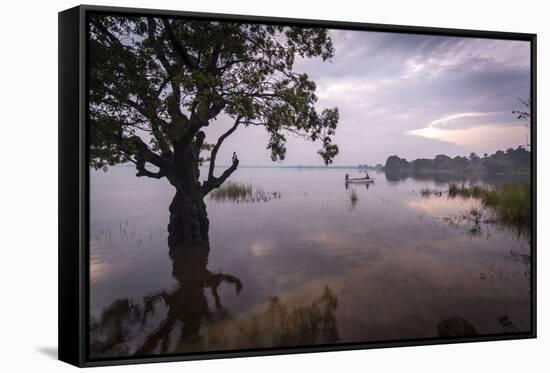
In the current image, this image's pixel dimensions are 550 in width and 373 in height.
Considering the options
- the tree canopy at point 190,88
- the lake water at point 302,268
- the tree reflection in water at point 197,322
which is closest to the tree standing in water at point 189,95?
the tree canopy at point 190,88

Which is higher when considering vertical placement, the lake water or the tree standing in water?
the tree standing in water

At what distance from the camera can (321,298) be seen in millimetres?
6395

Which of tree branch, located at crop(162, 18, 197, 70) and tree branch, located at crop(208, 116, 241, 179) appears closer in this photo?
tree branch, located at crop(162, 18, 197, 70)

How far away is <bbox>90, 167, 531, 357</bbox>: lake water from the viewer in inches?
235

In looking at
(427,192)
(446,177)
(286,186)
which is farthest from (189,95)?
(446,177)

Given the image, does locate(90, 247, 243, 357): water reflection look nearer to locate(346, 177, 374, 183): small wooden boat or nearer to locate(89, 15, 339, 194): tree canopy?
locate(89, 15, 339, 194): tree canopy

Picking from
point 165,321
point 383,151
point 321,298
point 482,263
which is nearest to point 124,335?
point 165,321

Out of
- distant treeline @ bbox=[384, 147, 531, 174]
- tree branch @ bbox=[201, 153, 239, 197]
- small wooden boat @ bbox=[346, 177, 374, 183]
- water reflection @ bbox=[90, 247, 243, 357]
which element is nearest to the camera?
water reflection @ bbox=[90, 247, 243, 357]

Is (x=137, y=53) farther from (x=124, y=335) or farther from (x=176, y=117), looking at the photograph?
(x=124, y=335)

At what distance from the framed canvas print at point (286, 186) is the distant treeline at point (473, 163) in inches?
0.5

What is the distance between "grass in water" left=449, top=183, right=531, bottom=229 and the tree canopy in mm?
1466

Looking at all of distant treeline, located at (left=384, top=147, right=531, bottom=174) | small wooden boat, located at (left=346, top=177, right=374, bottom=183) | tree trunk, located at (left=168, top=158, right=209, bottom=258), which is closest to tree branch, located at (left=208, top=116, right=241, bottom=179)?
tree trunk, located at (left=168, top=158, right=209, bottom=258)

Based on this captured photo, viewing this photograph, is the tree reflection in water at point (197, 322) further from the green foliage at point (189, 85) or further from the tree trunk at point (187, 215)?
the green foliage at point (189, 85)

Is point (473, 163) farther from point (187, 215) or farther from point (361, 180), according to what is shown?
point (187, 215)
